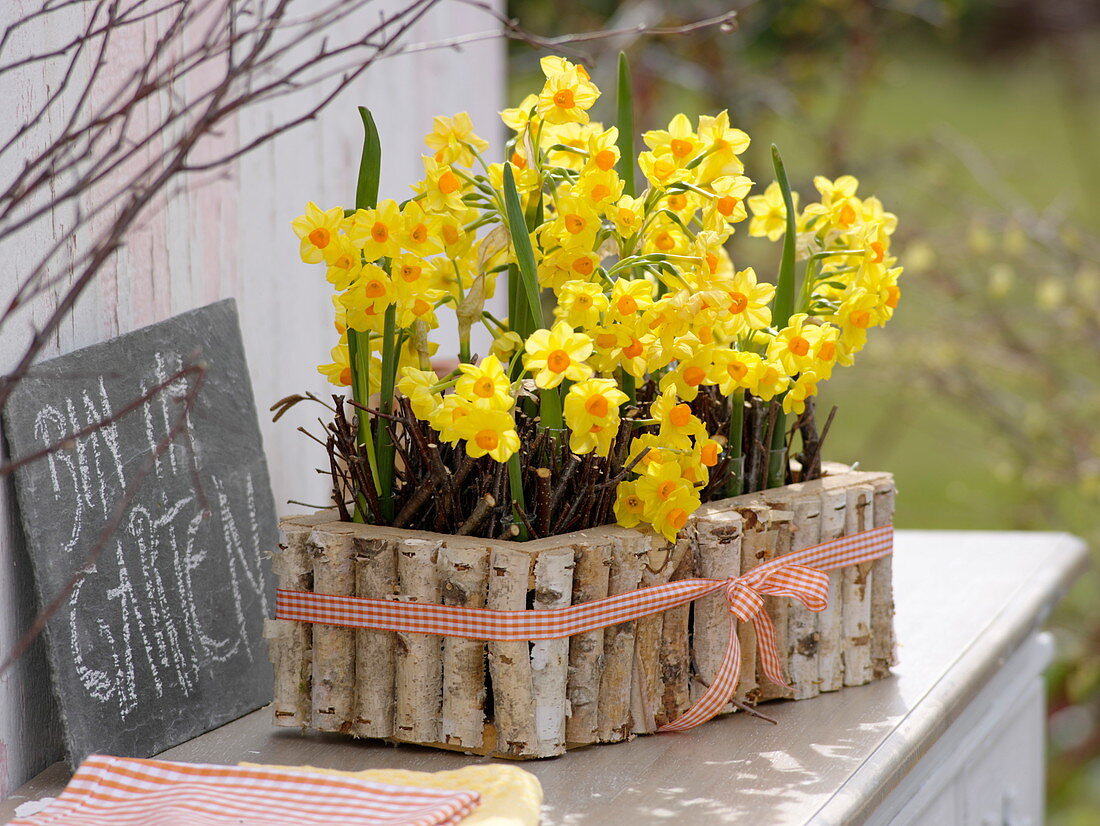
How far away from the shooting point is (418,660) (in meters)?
0.87

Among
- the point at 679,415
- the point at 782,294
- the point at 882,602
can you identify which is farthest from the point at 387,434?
the point at 882,602

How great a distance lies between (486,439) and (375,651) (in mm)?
200

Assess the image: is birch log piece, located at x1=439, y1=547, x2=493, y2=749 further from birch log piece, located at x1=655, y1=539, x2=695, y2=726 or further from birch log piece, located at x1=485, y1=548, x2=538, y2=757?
birch log piece, located at x1=655, y1=539, x2=695, y2=726

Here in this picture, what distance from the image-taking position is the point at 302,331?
4.05 feet

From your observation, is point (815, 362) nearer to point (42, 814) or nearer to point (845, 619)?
point (845, 619)

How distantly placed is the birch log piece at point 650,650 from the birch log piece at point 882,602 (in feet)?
0.70

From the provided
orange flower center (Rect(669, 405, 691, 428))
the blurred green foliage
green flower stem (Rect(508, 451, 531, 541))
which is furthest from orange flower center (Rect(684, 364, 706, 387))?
the blurred green foliage

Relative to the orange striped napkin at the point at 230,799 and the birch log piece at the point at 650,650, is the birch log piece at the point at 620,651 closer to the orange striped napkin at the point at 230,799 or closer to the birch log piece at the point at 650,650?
the birch log piece at the point at 650,650

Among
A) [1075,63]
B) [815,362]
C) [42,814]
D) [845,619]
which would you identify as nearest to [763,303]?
[815,362]

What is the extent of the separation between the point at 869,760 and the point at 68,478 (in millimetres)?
579

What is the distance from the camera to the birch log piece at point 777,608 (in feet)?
3.21

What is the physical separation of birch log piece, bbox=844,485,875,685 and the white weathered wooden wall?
517mm

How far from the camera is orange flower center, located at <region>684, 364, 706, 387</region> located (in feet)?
2.87

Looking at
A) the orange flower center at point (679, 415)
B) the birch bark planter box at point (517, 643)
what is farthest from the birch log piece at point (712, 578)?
the orange flower center at point (679, 415)
